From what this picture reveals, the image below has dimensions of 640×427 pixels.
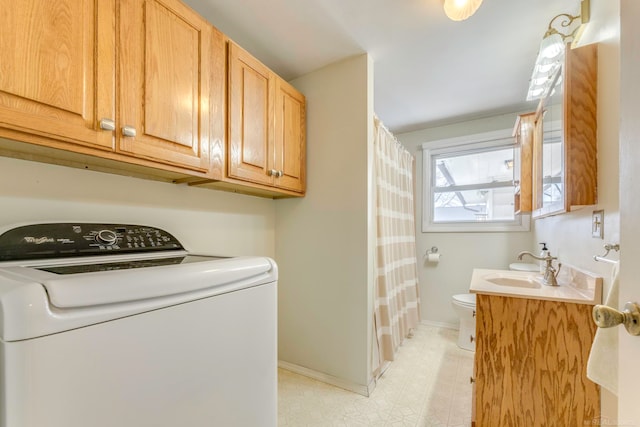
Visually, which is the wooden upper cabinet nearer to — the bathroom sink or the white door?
the bathroom sink

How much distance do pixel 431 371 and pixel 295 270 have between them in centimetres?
131

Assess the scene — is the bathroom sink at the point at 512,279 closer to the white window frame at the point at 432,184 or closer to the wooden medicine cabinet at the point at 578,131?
the wooden medicine cabinet at the point at 578,131

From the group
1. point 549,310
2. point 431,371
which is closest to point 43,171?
point 549,310

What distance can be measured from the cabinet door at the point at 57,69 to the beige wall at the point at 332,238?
130cm

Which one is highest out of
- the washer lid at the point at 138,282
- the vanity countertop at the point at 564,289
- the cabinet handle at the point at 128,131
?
the cabinet handle at the point at 128,131

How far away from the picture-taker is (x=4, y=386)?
479mm

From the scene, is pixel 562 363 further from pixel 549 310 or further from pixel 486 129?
pixel 486 129

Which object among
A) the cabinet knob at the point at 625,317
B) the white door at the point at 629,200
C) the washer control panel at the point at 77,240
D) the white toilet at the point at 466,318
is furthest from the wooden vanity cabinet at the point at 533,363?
the washer control panel at the point at 77,240

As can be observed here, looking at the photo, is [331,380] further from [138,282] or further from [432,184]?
[432,184]

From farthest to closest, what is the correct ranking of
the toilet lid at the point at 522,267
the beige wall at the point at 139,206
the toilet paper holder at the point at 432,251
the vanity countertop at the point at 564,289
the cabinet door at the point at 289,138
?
the toilet paper holder at the point at 432,251 → the toilet lid at the point at 522,267 → the cabinet door at the point at 289,138 → the vanity countertop at the point at 564,289 → the beige wall at the point at 139,206

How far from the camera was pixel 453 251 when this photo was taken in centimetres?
295

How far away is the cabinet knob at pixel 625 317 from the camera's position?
0.54 m

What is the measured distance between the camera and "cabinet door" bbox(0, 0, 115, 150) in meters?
0.79

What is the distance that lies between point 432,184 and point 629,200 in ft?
8.80
